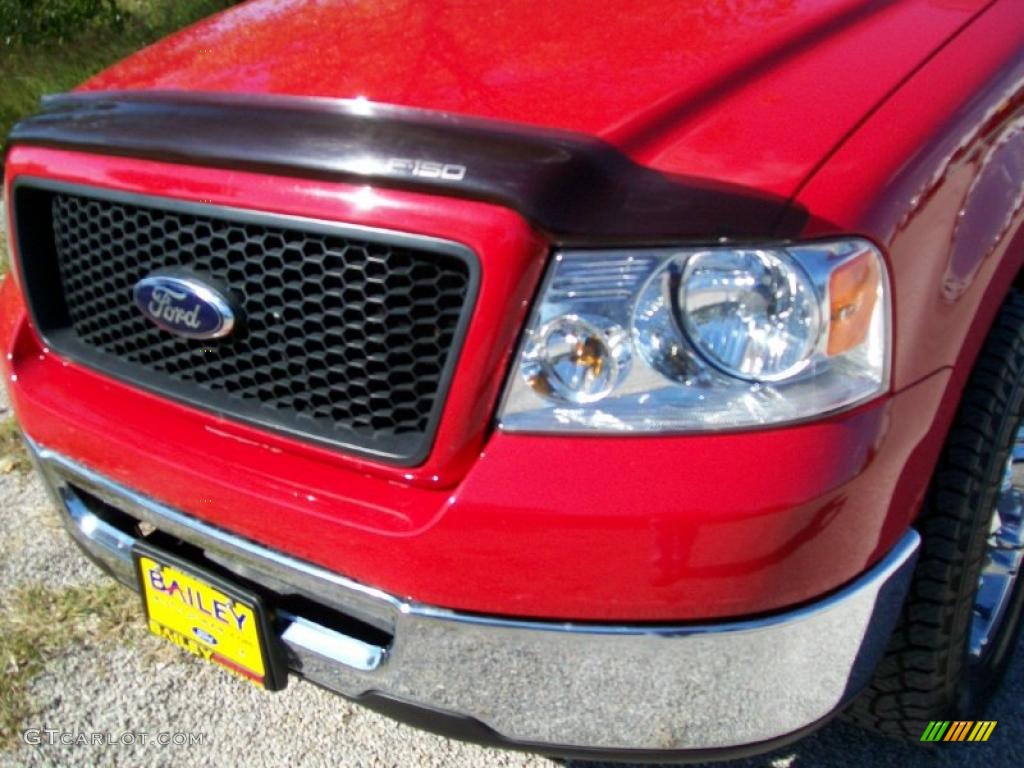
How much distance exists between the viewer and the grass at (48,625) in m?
2.48

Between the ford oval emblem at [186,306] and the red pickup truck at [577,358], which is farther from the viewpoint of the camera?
the ford oval emblem at [186,306]

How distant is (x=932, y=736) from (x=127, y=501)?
5.20 ft

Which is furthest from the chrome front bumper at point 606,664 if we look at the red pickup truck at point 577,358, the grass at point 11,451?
the grass at point 11,451

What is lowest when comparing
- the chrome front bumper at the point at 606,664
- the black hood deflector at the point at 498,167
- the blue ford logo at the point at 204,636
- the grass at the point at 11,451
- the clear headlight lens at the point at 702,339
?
the grass at the point at 11,451

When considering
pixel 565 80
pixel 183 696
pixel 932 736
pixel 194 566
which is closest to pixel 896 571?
pixel 932 736

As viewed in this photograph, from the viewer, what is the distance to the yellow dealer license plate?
5.89 feet

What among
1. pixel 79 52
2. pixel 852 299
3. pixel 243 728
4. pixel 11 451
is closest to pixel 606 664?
pixel 852 299

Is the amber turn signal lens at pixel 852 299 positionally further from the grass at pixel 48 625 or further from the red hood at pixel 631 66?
the grass at pixel 48 625

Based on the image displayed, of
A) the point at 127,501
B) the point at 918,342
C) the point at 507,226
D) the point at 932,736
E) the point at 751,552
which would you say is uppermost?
the point at 507,226

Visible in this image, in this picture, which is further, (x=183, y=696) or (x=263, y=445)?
(x=183, y=696)

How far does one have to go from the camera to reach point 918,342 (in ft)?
5.05

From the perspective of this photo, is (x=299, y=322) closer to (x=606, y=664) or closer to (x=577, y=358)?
(x=577, y=358)

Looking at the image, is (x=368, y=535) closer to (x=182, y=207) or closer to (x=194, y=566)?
(x=194, y=566)

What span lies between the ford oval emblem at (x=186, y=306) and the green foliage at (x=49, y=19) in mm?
6182
